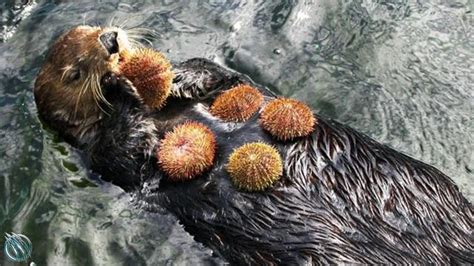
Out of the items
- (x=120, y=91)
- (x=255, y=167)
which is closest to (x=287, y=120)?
(x=255, y=167)

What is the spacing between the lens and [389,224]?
4020mm

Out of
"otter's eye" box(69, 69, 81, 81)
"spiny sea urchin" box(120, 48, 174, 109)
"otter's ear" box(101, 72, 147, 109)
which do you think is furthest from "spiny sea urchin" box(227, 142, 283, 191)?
"otter's eye" box(69, 69, 81, 81)

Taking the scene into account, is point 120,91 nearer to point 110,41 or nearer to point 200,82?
point 110,41

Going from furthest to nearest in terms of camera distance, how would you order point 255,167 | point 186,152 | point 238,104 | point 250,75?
1. point 250,75
2. point 238,104
3. point 186,152
4. point 255,167

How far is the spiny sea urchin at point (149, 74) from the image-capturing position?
455 centimetres

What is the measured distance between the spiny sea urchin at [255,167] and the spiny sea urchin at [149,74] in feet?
2.48

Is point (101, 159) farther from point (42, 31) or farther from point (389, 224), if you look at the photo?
point (42, 31)

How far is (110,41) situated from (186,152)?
96 centimetres

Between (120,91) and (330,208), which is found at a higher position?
(120,91)

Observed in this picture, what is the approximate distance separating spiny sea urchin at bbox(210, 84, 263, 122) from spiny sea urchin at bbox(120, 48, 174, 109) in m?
0.34

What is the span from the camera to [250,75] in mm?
6000

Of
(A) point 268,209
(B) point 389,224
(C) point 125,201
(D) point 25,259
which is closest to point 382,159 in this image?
(B) point 389,224

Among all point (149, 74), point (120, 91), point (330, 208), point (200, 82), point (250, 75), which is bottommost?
point (250, 75)

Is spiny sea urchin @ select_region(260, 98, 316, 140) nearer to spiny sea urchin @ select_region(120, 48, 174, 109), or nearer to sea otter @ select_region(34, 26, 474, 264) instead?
sea otter @ select_region(34, 26, 474, 264)
